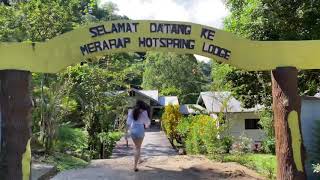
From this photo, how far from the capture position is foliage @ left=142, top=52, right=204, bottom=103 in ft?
187

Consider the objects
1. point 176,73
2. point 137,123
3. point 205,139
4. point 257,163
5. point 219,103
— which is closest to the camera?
point 137,123

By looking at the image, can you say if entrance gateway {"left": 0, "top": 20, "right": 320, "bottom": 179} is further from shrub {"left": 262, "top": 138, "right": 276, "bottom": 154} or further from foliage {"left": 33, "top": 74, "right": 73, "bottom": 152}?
shrub {"left": 262, "top": 138, "right": 276, "bottom": 154}

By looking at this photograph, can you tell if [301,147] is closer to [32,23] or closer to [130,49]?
[130,49]

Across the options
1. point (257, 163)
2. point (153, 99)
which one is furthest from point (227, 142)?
point (153, 99)

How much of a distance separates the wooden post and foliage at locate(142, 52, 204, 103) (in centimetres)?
4672

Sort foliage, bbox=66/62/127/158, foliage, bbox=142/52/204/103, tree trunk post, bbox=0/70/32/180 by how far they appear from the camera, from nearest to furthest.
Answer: tree trunk post, bbox=0/70/32/180, foliage, bbox=66/62/127/158, foliage, bbox=142/52/204/103

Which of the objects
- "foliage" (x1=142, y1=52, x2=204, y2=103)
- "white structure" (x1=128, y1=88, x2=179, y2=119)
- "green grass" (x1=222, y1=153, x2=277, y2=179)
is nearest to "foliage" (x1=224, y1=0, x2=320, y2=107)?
"green grass" (x1=222, y1=153, x2=277, y2=179)

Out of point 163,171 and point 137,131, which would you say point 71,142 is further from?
point 137,131

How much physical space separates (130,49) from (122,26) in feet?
1.27

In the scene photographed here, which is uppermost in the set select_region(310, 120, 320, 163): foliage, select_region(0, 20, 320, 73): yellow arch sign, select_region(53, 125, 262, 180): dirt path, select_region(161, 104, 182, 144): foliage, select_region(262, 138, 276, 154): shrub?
select_region(0, 20, 320, 73): yellow arch sign

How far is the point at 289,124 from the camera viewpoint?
825 centimetres

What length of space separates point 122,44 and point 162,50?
66 cm

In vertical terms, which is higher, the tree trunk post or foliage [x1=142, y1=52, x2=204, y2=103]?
foliage [x1=142, y1=52, x2=204, y2=103]

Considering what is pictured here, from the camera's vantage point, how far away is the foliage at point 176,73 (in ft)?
187
